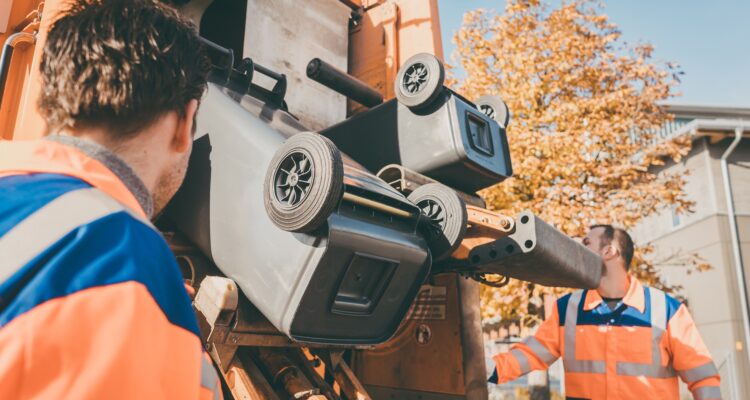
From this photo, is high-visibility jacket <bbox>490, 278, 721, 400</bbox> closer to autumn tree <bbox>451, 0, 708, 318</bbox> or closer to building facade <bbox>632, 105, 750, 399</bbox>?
autumn tree <bbox>451, 0, 708, 318</bbox>

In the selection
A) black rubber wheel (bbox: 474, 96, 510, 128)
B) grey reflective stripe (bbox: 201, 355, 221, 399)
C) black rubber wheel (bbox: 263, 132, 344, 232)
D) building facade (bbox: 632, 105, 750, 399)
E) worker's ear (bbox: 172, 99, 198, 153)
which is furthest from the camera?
building facade (bbox: 632, 105, 750, 399)

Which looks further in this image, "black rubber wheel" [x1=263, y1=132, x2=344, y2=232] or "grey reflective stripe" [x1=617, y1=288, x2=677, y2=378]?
"grey reflective stripe" [x1=617, y1=288, x2=677, y2=378]

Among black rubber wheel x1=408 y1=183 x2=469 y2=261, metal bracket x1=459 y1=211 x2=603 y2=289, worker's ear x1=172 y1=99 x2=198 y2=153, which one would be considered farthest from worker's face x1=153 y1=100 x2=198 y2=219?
metal bracket x1=459 y1=211 x2=603 y2=289

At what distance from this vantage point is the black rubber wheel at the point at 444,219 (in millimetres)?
2223

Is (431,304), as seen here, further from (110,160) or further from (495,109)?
(110,160)

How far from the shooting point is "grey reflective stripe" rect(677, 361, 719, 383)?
276cm

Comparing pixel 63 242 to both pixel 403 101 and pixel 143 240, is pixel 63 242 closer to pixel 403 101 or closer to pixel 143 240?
pixel 143 240

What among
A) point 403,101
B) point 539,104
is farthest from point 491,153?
point 539,104

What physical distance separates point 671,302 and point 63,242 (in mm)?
3172

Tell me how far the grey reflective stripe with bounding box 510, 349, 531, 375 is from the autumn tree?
411 centimetres

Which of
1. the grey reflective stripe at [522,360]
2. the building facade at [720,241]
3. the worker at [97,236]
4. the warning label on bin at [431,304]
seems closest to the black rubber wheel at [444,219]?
the warning label on bin at [431,304]

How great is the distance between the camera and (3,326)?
1.78ft

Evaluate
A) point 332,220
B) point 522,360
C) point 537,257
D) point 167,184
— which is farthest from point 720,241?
point 167,184

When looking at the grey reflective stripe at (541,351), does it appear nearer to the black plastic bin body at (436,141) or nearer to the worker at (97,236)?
the black plastic bin body at (436,141)
